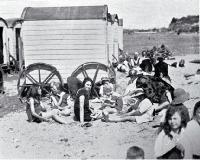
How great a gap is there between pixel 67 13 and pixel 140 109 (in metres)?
4.65

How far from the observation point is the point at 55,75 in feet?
34.6


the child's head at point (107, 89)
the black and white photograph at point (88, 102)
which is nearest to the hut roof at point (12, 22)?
the black and white photograph at point (88, 102)

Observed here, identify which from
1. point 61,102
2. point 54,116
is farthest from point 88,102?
point 61,102

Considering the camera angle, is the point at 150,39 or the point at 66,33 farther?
the point at 150,39

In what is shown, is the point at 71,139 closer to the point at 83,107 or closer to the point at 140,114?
the point at 83,107

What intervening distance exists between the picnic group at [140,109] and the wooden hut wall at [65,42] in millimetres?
716

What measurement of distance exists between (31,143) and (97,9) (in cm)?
558

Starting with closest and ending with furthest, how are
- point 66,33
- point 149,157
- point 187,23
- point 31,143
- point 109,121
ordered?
point 149,157 → point 31,143 → point 109,121 → point 66,33 → point 187,23

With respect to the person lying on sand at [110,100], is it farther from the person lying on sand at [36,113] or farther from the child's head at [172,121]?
the child's head at [172,121]

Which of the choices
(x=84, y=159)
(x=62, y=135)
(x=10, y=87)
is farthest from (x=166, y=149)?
(x=10, y=87)

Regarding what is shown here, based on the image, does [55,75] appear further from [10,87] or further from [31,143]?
[31,143]

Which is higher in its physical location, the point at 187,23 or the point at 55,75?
the point at 187,23

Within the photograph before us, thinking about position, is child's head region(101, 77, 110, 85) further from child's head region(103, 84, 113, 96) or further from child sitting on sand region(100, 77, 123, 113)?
child's head region(103, 84, 113, 96)

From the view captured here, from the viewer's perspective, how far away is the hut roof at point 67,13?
404 inches
